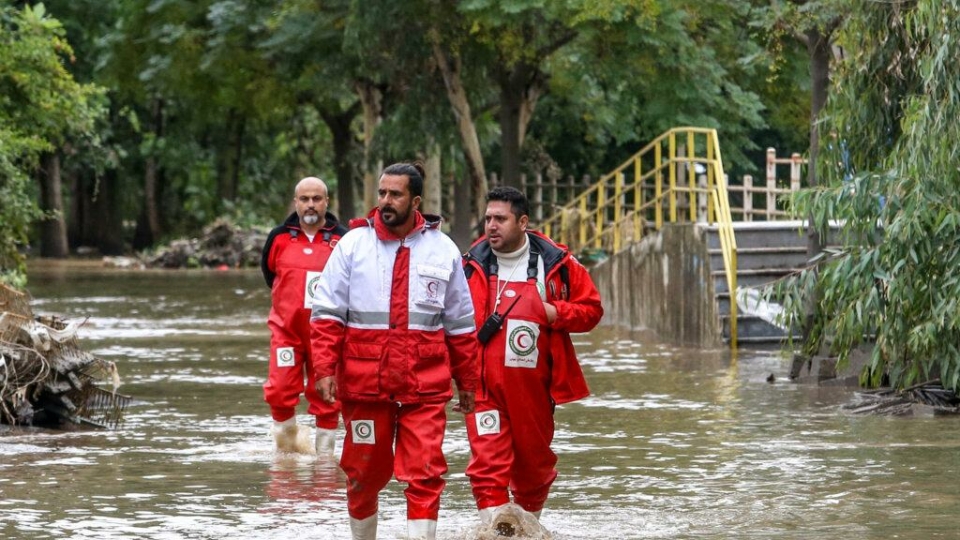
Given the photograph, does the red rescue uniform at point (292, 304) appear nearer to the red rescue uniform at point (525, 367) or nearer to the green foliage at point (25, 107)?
the red rescue uniform at point (525, 367)

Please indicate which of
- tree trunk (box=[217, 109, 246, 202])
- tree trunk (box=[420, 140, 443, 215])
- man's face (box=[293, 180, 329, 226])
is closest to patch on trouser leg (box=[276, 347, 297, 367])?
man's face (box=[293, 180, 329, 226])

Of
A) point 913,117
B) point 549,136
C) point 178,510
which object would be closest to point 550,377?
point 178,510

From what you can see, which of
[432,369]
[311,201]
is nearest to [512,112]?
[311,201]

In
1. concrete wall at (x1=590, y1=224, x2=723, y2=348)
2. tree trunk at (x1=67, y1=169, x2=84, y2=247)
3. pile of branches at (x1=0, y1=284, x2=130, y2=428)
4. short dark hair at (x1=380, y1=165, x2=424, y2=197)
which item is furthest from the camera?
tree trunk at (x1=67, y1=169, x2=84, y2=247)

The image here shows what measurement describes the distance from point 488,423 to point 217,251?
41.5m

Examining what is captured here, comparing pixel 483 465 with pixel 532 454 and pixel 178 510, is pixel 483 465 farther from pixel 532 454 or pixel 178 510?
pixel 178 510

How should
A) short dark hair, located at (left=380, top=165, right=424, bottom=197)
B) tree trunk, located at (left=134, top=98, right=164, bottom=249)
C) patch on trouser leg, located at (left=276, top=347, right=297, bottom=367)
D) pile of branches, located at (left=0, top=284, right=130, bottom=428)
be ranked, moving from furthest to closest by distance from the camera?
1. tree trunk, located at (left=134, top=98, right=164, bottom=249)
2. pile of branches, located at (left=0, top=284, right=130, bottom=428)
3. patch on trouser leg, located at (left=276, top=347, right=297, bottom=367)
4. short dark hair, located at (left=380, top=165, right=424, bottom=197)

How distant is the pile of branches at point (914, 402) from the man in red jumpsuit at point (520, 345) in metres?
5.97

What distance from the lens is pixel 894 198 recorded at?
13.9m

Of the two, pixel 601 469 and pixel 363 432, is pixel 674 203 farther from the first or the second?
pixel 363 432

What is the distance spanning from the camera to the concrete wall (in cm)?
2145

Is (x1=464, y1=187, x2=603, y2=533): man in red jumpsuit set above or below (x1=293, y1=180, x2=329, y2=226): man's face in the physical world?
below

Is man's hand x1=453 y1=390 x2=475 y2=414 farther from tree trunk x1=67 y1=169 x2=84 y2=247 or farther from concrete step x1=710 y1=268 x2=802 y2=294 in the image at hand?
tree trunk x1=67 y1=169 x2=84 y2=247

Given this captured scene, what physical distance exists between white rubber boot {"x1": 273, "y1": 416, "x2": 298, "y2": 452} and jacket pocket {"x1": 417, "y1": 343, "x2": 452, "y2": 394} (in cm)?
415
